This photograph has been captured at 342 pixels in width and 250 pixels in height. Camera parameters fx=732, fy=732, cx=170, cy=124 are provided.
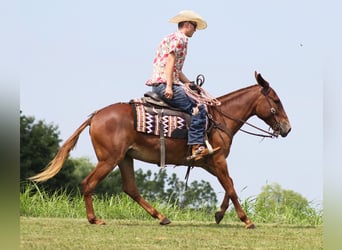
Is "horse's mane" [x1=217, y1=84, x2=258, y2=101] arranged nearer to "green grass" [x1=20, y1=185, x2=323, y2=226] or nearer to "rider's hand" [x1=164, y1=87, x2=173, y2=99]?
"rider's hand" [x1=164, y1=87, x2=173, y2=99]

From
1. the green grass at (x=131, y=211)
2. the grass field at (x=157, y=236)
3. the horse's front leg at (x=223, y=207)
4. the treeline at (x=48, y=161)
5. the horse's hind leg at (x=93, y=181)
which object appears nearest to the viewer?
the grass field at (x=157, y=236)

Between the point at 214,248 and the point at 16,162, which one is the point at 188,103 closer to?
the point at 214,248

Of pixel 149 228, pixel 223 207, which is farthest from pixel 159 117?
pixel 223 207

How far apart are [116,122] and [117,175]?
A: 3242 centimetres

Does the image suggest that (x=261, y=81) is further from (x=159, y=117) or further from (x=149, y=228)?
(x=149, y=228)

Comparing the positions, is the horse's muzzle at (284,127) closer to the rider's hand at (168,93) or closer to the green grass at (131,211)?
the green grass at (131,211)

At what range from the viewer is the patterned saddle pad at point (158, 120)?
33.2ft

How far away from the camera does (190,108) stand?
10320 millimetres

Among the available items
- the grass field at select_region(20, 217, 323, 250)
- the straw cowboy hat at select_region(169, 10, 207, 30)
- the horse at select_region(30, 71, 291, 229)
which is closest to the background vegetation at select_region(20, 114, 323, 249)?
the grass field at select_region(20, 217, 323, 250)

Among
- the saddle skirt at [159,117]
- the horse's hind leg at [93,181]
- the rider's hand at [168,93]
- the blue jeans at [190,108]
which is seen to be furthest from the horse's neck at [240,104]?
the horse's hind leg at [93,181]

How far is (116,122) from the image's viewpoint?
1002 cm

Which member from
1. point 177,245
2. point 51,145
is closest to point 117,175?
point 51,145

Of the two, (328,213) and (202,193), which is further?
(202,193)

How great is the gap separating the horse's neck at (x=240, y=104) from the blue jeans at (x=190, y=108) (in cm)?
71
